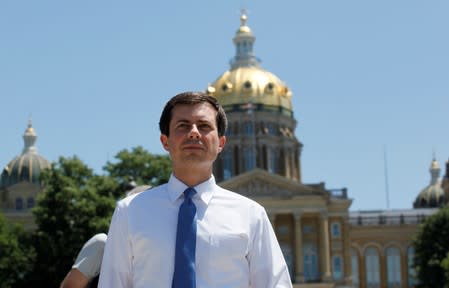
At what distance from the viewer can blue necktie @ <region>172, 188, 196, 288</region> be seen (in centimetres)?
533

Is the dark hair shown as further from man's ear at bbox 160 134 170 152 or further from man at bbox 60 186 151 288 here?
man at bbox 60 186 151 288

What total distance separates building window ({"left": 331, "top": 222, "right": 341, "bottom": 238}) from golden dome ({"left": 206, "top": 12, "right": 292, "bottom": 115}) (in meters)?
17.6

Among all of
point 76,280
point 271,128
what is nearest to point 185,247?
point 76,280

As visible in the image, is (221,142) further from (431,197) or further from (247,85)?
(431,197)

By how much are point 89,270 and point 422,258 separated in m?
72.8

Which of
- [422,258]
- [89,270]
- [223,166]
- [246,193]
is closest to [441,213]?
[422,258]

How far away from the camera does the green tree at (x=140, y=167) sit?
5969cm

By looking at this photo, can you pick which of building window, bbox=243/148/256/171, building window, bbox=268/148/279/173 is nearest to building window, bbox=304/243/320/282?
building window, bbox=268/148/279/173

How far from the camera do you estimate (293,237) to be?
284ft

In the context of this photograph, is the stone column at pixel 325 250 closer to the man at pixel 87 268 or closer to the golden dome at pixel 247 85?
the golden dome at pixel 247 85

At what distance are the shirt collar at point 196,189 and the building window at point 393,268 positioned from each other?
308 ft

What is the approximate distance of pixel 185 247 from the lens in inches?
213

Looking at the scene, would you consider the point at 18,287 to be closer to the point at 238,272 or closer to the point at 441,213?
the point at 441,213

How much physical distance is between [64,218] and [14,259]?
8.07 m
